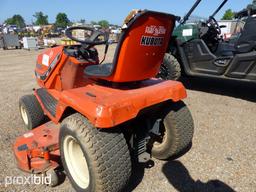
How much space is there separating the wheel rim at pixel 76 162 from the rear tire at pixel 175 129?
2.67ft

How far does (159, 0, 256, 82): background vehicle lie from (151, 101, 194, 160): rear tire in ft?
7.91

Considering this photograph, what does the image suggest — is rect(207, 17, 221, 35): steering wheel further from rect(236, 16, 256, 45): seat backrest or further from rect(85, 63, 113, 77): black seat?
rect(85, 63, 113, 77): black seat

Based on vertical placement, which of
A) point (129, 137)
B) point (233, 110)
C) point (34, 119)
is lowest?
point (233, 110)

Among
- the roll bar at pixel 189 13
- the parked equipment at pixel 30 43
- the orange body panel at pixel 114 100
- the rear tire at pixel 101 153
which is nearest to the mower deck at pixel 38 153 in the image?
the orange body panel at pixel 114 100

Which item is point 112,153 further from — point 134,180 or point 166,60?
point 166,60

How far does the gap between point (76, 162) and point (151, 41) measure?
49.6 inches

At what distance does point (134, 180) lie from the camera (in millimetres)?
2504

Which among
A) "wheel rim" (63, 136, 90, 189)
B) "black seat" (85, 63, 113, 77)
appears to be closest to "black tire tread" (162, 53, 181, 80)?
"black seat" (85, 63, 113, 77)

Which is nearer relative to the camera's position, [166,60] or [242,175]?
[242,175]

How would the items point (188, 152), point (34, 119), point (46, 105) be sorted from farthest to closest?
point (34, 119)
point (46, 105)
point (188, 152)

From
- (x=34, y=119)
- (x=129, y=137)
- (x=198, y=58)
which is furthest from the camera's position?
Answer: (x=198, y=58)

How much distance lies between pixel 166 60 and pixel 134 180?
3.16 meters

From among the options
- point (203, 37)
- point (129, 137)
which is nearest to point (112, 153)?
point (129, 137)

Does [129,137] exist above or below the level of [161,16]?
below
